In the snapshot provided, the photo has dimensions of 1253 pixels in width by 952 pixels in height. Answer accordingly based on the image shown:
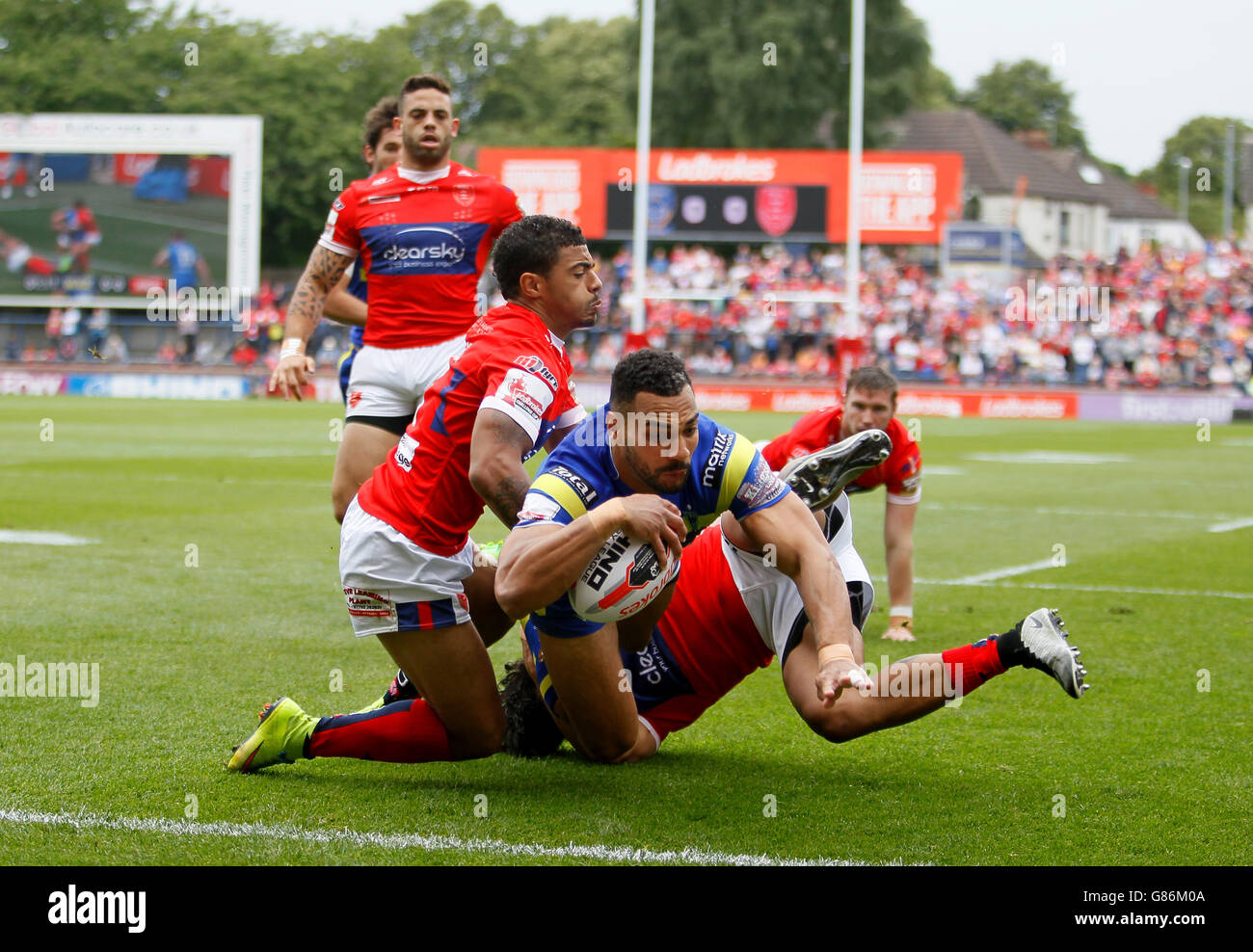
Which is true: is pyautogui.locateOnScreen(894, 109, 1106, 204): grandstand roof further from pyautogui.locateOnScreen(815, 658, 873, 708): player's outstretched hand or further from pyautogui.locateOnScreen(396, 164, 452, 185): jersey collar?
pyautogui.locateOnScreen(815, 658, 873, 708): player's outstretched hand

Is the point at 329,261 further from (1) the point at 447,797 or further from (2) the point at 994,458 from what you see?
(2) the point at 994,458

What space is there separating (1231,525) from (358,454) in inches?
351

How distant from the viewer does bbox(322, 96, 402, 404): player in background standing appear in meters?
7.55

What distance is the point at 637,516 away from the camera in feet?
13.2

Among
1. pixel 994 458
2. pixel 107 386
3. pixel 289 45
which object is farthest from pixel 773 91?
pixel 994 458

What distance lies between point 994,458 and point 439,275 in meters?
14.1

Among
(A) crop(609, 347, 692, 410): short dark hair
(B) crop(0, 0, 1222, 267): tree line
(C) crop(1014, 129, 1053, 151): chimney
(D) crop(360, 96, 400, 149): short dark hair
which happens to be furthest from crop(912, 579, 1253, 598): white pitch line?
(C) crop(1014, 129, 1053, 151): chimney

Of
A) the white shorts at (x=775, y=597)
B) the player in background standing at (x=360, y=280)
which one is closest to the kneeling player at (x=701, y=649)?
the white shorts at (x=775, y=597)

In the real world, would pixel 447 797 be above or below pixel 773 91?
below

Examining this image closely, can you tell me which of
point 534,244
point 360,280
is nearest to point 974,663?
point 534,244

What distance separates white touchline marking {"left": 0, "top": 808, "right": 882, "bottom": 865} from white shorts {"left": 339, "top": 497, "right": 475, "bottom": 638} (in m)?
0.83

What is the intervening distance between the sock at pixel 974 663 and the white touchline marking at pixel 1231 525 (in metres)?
9.07

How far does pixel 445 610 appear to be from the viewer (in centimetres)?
477

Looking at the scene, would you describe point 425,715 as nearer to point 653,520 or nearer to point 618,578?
point 618,578
